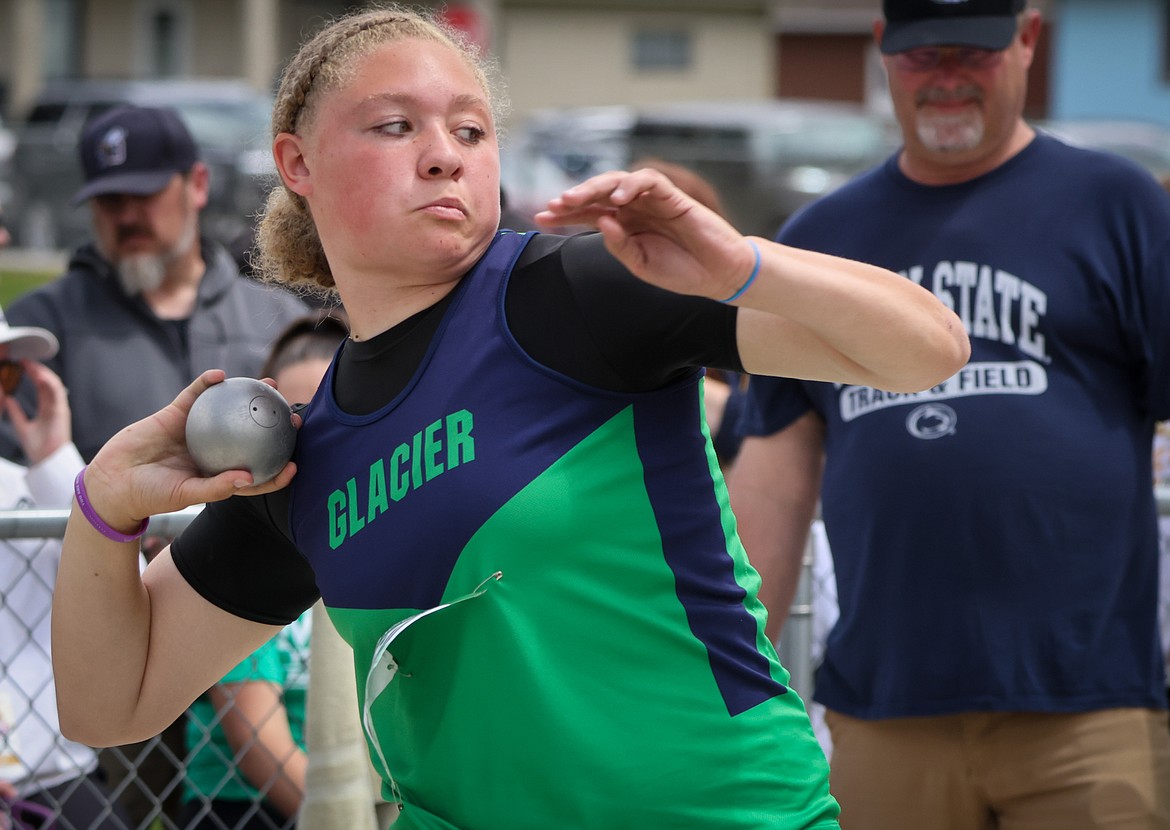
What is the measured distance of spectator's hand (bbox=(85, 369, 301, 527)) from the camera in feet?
6.73

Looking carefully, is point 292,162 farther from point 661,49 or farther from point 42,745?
point 661,49

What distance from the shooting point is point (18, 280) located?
1493 centimetres

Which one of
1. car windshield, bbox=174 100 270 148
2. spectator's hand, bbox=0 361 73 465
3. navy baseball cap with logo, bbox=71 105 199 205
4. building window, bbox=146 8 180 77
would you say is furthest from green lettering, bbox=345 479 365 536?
building window, bbox=146 8 180 77

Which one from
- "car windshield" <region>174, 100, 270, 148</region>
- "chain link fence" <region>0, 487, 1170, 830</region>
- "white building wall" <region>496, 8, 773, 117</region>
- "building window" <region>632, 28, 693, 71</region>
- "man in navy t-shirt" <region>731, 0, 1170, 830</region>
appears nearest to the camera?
"man in navy t-shirt" <region>731, 0, 1170, 830</region>

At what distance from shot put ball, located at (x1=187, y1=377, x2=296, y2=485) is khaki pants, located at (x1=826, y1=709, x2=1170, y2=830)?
1.60 m

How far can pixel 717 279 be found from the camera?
5.30ft

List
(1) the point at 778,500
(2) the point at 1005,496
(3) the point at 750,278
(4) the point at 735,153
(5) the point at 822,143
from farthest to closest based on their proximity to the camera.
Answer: (4) the point at 735,153 → (5) the point at 822,143 → (1) the point at 778,500 → (2) the point at 1005,496 → (3) the point at 750,278

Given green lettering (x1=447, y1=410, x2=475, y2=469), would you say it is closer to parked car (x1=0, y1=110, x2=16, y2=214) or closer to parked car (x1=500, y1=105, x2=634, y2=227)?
parked car (x1=500, y1=105, x2=634, y2=227)

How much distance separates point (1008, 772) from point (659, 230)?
1808 millimetres

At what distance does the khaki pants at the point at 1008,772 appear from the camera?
2941mm

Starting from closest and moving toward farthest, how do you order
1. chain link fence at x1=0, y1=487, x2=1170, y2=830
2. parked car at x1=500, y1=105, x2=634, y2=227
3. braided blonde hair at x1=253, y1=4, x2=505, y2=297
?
1. braided blonde hair at x1=253, y1=4, x2=505, y2=297
2. chain link fence at x1=0, y1=487, x2=1170, y2=830
3. parked car at x1=500, y1=105, x2=634, y2=227

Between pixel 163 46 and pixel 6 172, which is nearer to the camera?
pixel 6 172

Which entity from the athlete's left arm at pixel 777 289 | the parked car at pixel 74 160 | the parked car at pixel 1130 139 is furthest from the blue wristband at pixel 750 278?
the parked car at pixel 1130 139

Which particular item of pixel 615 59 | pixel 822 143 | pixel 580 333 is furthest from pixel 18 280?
pixel 615 59
